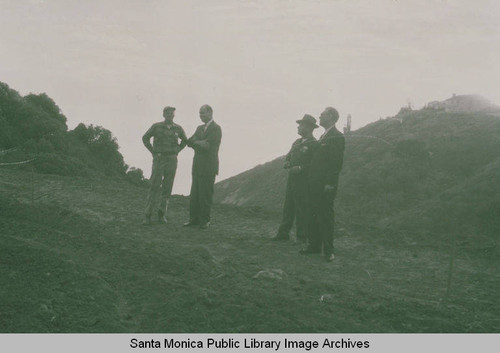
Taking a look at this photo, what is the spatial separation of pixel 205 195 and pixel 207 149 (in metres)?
0.78

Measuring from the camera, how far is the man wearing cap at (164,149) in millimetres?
9250

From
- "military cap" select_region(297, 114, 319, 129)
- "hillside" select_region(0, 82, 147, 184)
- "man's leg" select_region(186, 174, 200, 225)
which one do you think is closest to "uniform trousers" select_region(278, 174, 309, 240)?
"military cap" select_region(297, 114, 319, 129)

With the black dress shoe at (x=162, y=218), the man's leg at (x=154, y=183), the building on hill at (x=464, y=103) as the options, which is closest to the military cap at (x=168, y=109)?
the man's leg at (x=154, y=183)

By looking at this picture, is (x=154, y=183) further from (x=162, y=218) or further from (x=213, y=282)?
(x=213, y=282)

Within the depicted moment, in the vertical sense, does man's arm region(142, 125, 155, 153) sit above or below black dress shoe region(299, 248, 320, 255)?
above

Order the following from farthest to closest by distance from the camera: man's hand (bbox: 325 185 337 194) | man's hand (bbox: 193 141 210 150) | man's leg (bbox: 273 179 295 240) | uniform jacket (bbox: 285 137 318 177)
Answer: man's hand (bbox: 193 141 210 150)
man's leg (bbox: 273 179 295 240)
uniform jacket (bbox: 285 137 318 177)
man's hand (bbox: 325 185 337 194)

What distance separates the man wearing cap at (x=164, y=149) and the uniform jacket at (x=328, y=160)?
2597mm

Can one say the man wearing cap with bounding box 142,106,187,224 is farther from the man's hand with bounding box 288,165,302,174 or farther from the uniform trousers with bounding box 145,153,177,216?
the man's hand with bounding box 288,165,302,174

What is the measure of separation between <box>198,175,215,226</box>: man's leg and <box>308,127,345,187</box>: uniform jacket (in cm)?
215

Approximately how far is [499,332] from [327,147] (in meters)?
3.49

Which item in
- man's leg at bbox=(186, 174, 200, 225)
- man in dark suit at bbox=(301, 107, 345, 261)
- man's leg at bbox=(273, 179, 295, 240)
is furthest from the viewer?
man's leg at bbox=(186, 174, 200, 225)

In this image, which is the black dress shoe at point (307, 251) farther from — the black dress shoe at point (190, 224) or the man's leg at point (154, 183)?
the man's leg at point (154, 183)

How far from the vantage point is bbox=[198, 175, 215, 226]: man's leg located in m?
9.37

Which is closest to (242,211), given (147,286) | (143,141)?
(143,141)
